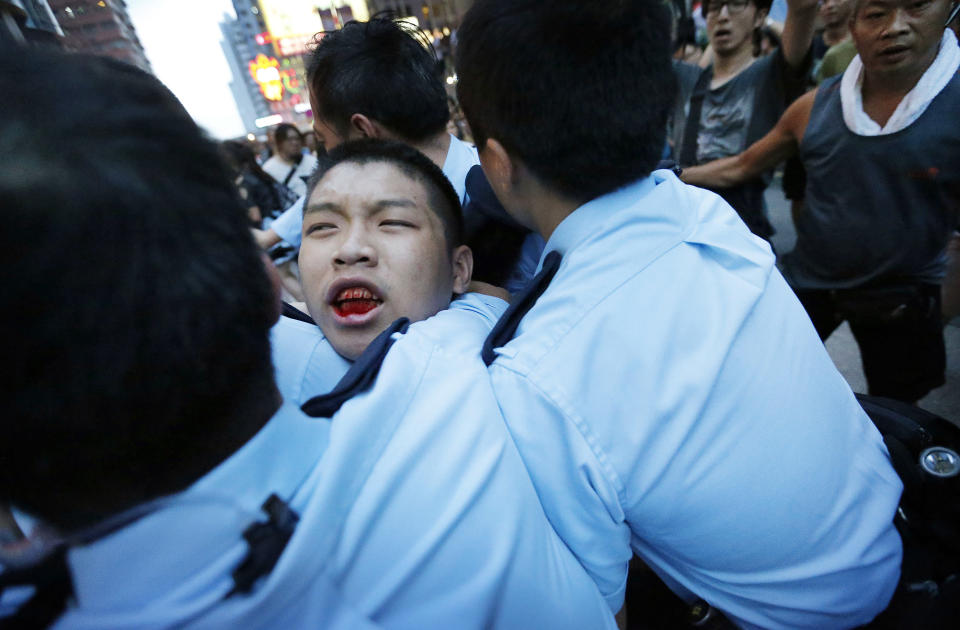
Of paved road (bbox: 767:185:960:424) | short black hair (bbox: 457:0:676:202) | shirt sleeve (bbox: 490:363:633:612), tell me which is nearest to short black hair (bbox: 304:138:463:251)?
short black hair (bbox: 457:0:676:202)

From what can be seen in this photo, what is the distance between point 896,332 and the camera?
1.79 meters

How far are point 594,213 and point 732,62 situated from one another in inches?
93.8

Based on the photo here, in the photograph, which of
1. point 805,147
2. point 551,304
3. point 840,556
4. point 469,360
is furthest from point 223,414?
point 805,147

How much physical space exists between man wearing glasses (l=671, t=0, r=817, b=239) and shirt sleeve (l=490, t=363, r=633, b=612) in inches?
78.3

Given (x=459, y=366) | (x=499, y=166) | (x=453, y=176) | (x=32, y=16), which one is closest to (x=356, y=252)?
(x=499, y=166)

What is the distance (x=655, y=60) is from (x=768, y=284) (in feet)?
1.54

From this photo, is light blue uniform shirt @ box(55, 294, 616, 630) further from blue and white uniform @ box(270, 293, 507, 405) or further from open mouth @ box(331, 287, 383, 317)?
open mouth @ box(331, 287, 383, 317)

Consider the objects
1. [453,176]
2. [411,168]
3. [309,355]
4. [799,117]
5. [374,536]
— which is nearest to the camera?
[374,536]

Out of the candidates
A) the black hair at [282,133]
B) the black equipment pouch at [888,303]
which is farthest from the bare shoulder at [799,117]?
the black hair at [282,133]

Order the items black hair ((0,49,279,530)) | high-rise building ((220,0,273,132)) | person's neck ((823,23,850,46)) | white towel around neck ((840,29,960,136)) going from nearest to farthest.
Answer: black hair ((0,49,279,530)) → white towel around neck ((840,29,960,136)) → person's neck ((823,23,850,46)) → high-rise building ((220,0,273,132))

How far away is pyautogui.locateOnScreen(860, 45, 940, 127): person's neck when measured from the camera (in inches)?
61.8

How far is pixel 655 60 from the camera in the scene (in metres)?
0.89

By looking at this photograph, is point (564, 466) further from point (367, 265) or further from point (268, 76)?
point (268, 76)

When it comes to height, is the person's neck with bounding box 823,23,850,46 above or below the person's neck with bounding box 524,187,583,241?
below
